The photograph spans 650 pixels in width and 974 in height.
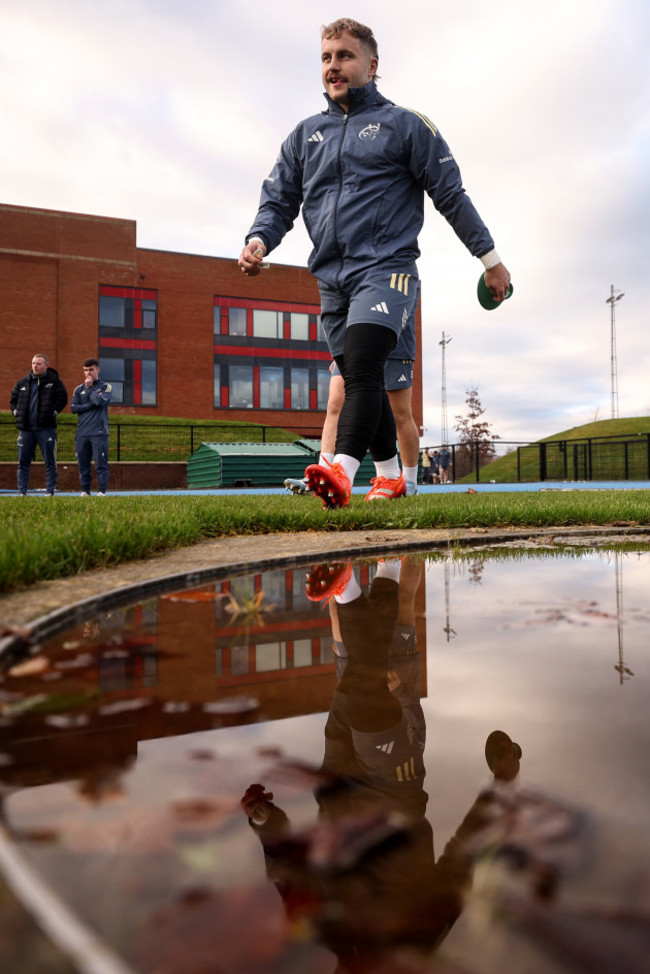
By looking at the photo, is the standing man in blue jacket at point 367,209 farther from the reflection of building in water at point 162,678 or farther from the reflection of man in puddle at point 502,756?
the reflection of man in puddle at point 502,756

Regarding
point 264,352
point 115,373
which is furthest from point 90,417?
point 264,352

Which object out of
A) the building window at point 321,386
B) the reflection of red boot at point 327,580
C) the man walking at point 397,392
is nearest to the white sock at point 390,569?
the reflection of red boot at point 327,580

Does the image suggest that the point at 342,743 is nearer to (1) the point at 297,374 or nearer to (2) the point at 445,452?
(2) the point at 445,452

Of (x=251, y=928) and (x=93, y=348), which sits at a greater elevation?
(x=93, y=348)

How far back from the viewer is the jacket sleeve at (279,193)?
15.4 feet

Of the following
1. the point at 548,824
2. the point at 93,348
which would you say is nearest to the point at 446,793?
the point at 548,824

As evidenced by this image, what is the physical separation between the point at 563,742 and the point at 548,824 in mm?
245

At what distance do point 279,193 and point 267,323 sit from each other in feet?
109

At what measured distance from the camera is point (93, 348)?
3347 cm

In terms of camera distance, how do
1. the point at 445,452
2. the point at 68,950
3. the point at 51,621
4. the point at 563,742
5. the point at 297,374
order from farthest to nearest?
the point at 297,374, the point at 445,452, the point at 51,621, the point at 563,742, the point at 68,950

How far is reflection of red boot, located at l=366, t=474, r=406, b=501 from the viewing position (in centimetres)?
545

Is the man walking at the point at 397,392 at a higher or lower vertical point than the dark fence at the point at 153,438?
lower

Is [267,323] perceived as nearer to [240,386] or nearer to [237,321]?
[237,321]

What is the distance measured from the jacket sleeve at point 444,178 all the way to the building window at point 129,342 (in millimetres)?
31352
